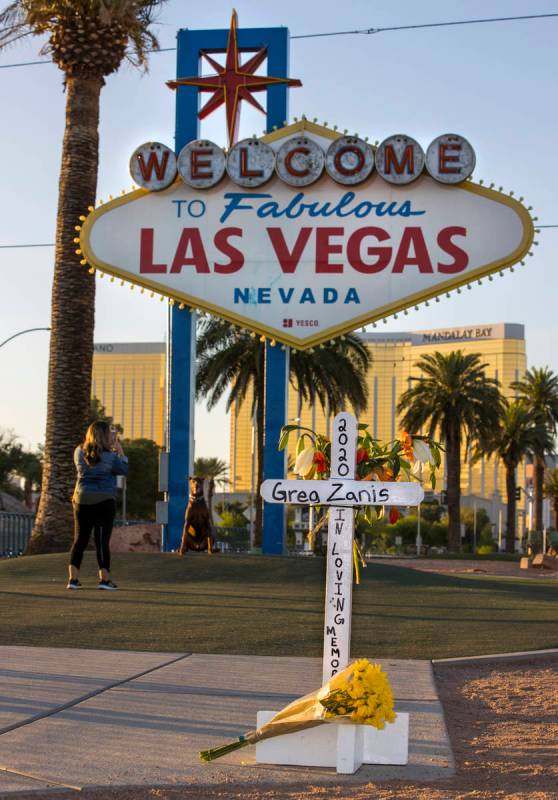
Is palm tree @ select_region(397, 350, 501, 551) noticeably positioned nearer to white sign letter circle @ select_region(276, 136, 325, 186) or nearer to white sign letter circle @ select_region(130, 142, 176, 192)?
white sign letter circle @ select_region(276, 136, 325, 186)

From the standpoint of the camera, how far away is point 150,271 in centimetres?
2038

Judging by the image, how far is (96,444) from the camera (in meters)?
11.7

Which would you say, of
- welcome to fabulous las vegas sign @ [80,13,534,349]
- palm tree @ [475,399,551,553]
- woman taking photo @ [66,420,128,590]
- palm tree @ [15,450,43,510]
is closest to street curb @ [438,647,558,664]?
woman taking photo @ [66,420,128,590]

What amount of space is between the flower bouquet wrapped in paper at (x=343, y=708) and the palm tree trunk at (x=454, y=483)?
43359mm

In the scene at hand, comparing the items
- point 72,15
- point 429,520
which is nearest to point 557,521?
point 429,520

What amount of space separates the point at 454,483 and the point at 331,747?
44600mm

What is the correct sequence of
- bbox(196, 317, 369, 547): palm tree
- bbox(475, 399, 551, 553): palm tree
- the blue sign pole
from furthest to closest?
bbox(475, 399, 551, 553): palm tree
bbox(196, 317, 369, 547): palm tree
the blue sign pole

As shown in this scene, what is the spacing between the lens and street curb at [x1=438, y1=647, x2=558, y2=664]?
26.5 ft

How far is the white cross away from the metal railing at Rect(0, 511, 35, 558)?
22589 mm

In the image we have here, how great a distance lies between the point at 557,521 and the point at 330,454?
105942mm

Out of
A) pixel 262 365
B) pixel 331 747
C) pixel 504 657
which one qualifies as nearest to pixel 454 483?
pixel 262 365

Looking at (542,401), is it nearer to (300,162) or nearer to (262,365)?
(262,365)

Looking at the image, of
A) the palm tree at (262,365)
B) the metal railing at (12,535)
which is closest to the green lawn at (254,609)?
the metal railing at (12,535)

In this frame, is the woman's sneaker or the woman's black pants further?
the woman's sneaker
